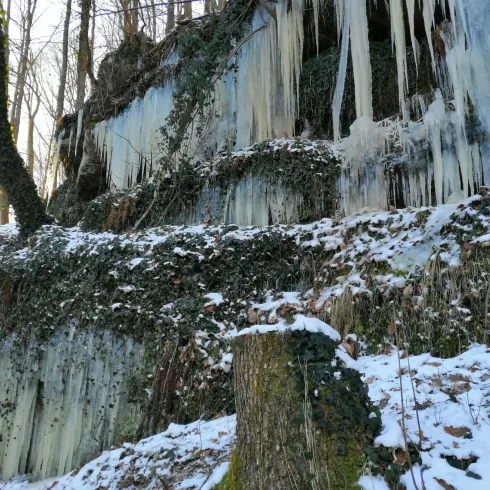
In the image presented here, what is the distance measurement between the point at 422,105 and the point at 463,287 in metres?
4.91

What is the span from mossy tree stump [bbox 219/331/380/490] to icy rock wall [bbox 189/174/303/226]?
17.5 feet

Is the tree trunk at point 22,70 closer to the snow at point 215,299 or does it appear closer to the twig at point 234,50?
the twig at point 234,50

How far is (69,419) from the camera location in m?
6.09

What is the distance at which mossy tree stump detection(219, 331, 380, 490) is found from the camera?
2.24 m

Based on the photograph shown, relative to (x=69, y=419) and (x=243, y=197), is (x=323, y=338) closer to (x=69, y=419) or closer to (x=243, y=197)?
(x=69, y=419)

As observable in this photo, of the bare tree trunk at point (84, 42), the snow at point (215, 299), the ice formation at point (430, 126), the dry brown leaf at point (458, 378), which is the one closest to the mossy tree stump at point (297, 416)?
the dry brown leaf at point (458, 378)

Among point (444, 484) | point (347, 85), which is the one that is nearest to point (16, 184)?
point (347, 85)

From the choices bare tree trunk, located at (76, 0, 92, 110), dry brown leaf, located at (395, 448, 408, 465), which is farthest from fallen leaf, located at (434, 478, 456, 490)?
bare tree trunk, located at (76, 0, 92, 110)

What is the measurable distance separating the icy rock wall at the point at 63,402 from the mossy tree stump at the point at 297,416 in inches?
138

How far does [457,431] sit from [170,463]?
202cm

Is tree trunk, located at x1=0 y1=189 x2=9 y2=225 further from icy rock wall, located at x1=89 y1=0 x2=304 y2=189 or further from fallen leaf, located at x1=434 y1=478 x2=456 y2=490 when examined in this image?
fallen leaf, located at x1=434 y1=478 x2=456 y2=490

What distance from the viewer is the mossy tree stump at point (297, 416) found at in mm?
2244

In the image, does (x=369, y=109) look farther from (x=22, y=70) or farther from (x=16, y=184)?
(x=22, y=70)

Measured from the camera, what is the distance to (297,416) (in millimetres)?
2303
